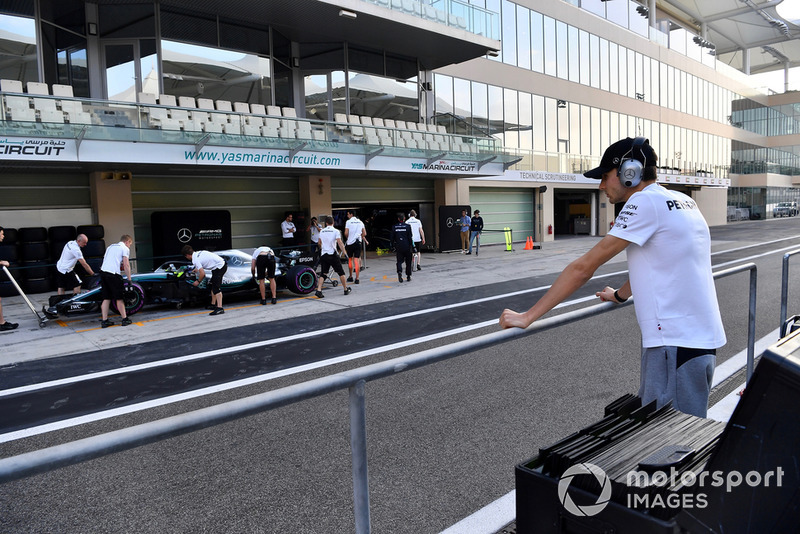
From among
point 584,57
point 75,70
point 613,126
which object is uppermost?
point 584,57

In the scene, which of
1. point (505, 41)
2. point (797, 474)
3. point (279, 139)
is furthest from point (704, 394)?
point (505, 41)

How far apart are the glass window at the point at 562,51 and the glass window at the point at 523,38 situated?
3.03 metres

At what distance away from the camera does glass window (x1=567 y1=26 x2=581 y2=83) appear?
33.8 metres

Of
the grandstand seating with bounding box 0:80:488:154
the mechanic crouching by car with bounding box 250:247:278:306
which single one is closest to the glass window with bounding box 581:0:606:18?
the grandstand seating with bounding box 0:80:488:154

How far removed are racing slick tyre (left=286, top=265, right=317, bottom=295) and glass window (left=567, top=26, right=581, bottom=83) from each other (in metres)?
26.9

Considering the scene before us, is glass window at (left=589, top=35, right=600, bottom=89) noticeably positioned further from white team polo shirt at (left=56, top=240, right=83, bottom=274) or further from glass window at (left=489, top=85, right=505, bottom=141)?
white team polo shirt at (left=56, top=240, right=83, bottom=274)

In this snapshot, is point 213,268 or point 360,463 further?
point 213,268

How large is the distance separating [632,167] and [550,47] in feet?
109

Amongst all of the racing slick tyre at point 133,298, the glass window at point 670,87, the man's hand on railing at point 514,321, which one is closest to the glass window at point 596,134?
the glass window at point 670,87

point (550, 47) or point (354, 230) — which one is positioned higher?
point (550, 47)

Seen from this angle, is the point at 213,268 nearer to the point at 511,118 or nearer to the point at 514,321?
the point at 514,321

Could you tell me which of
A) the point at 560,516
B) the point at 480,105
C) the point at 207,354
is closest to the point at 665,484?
the point at 560,516

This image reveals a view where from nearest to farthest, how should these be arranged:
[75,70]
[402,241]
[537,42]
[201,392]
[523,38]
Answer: [201,392] → [402,241] → [75,70] → [523,38] → [537,42]

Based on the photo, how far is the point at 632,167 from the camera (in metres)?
2.57
